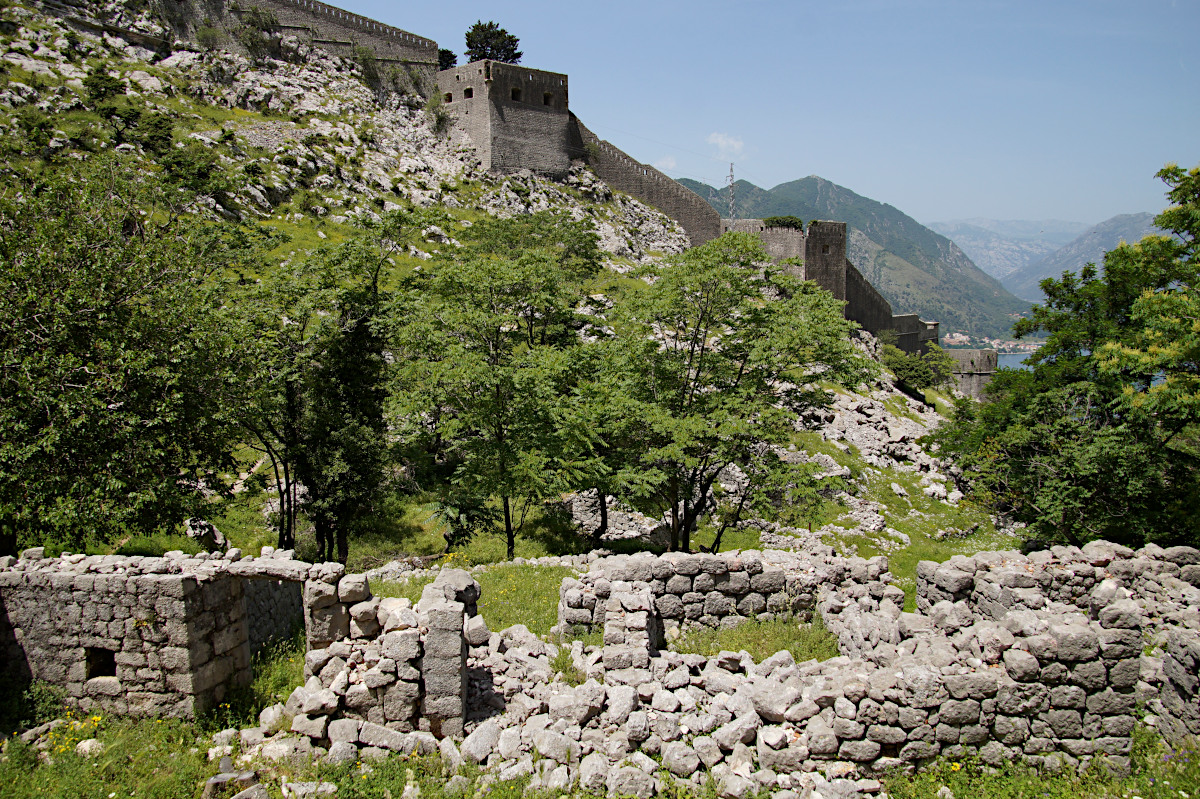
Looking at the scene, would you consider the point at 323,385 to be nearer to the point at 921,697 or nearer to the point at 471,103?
the point at 921,697

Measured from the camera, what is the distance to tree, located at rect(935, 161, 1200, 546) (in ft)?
44.0

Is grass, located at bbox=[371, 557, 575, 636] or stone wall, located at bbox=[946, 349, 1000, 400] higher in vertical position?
stone wall, located at bbox=[946, 349, 1000, 400]

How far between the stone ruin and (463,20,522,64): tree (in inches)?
2772

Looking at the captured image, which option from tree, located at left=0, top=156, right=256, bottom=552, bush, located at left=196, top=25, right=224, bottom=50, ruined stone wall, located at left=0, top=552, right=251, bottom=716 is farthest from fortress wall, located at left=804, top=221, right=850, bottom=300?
bush, located at left=196, top=25, right=224, bottom=50

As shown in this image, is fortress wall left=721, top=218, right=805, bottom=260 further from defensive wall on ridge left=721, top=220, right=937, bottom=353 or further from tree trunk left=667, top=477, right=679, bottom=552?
tree trunk left=667, top=477, right=679, bottom=552

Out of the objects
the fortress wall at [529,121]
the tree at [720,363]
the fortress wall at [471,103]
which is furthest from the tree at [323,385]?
the fortress wall at [471,103]

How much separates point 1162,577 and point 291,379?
57.3ft

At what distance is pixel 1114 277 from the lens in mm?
15234

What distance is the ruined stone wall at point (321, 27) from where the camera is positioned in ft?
173

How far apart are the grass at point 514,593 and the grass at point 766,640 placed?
95.5 inches

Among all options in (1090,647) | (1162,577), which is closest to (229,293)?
(1090,647)

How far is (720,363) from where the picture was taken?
15.9 m

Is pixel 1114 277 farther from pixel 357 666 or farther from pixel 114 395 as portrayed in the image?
pixel 114 395

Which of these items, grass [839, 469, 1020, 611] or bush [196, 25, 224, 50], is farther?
bush [196, 25, 224, 50]
